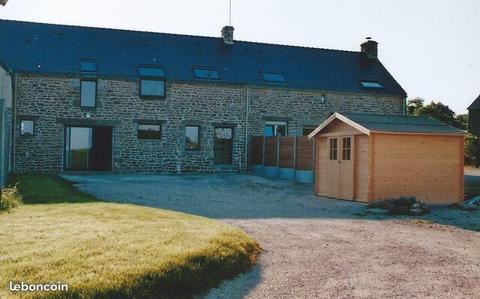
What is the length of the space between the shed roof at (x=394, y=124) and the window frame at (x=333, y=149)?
0.70 m

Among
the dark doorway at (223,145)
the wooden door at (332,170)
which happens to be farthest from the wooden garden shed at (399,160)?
the dark doorway at (223,145)

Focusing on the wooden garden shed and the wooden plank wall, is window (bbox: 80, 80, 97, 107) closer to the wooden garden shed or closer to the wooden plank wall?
the wooden garden shed

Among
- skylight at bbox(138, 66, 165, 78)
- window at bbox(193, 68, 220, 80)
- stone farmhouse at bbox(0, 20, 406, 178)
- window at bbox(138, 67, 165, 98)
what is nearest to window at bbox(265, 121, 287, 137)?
stone farmhouse at bbox(0, 20, 406, 178)

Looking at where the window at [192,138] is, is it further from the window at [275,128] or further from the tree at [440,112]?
the tree at [440,112]

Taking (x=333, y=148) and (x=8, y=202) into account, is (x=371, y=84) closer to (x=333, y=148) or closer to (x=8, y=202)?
(x=333, y=148)

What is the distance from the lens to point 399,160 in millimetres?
14148

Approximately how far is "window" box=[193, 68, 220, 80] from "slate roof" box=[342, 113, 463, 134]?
39.8 ft

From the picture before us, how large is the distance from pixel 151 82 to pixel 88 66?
3.12m

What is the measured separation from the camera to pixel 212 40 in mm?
28516

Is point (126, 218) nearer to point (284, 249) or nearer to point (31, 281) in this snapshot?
point (284, 249)

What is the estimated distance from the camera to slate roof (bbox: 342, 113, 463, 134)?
14059 mm

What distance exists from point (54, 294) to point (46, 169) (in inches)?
781

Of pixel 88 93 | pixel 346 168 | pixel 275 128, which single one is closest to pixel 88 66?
pixel 88 93

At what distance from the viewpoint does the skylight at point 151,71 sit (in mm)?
24672
